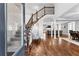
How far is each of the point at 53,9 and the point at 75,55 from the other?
820 millimetres

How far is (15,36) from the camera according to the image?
262cm

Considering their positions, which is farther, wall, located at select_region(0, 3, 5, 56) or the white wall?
the white wall

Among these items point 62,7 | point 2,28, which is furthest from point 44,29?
point 2,28

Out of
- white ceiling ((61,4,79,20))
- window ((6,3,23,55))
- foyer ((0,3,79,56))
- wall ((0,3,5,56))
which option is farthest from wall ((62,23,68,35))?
wall ((0,3,5,56))

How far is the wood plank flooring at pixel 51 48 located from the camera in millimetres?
2619

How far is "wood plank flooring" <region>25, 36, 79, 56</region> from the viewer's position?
2619mm

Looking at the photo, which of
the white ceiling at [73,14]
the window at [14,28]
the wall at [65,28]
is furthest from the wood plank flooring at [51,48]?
the white ceiling at [73,14]

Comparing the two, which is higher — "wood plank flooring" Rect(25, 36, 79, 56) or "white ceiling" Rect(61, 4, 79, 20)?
"white ceiling" Rect(61, 4, 79, 20)

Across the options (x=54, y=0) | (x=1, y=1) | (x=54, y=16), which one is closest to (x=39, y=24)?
(x=54, y=16)

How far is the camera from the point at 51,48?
2.62 meters

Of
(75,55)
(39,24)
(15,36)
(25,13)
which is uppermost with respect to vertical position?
(25,13)

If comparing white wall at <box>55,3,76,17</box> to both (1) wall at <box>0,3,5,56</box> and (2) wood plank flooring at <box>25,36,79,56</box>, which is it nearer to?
(2) wood plank flooring at <box>25,36,79,56</box>

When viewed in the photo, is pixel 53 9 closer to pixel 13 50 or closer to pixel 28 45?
pixel 28 45

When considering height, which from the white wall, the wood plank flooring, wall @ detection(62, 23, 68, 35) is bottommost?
the wood plank flooring
